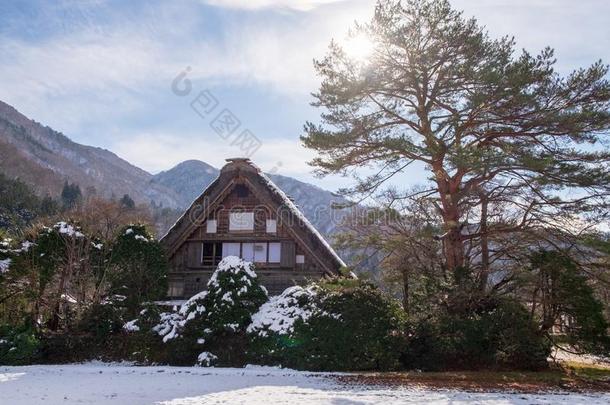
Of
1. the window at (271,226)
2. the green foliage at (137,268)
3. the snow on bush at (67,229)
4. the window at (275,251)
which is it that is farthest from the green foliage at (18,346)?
the window at (271,226)

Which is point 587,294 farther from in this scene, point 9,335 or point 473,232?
point 9,335

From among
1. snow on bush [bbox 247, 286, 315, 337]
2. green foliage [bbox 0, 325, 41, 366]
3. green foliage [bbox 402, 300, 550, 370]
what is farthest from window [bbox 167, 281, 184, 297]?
green foliage [bbox 402, 300, 550, 370]

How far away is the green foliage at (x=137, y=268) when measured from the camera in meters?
17.5

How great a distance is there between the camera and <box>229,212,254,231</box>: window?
72.5 ft

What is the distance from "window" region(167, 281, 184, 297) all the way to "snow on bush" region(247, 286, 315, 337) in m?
7.70

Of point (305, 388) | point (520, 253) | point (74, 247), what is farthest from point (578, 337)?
point (74, 247)

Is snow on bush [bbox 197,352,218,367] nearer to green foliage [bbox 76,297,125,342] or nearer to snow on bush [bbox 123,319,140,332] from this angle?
snow on bush [bbox 123,319,140,332]

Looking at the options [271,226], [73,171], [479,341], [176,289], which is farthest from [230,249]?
[73,171]

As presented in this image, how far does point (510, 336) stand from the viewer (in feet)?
45.2

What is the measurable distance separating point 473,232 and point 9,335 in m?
15.2

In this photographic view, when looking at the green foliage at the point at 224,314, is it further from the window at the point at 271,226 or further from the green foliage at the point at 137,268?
the window at the point at 271,226

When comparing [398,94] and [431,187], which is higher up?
[398,94]

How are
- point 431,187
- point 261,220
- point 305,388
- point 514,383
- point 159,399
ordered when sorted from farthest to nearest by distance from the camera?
point 261,220, point 431,187, point 514,383, point 305,388, point 159,399

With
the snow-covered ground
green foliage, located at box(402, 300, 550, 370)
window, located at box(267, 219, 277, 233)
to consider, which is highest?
window, located at box(267, 219, 277, 233)
